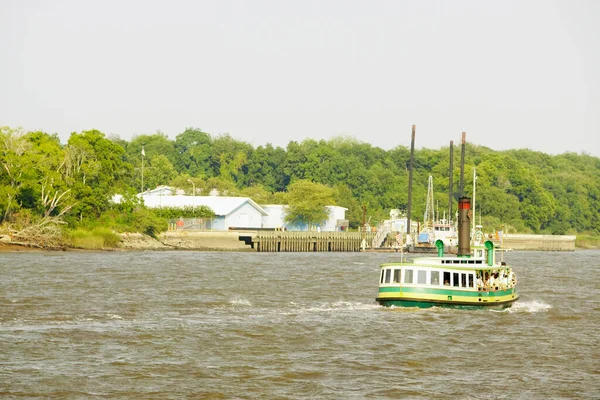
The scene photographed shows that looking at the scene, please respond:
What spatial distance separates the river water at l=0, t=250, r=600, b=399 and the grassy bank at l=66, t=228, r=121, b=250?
40.1 m

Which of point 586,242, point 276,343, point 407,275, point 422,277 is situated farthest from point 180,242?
point 586,242

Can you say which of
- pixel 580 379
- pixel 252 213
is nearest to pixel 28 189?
pixel 252 213

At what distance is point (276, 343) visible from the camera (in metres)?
35.0

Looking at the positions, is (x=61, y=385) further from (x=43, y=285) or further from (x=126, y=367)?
(x=43, y=285)

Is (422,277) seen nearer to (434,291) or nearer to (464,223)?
(434,291)

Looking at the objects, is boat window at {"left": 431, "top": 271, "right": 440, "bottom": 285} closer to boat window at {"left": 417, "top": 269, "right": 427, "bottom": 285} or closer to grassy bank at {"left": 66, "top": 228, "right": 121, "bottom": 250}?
boat window at {"left": 417, "top": 269, "right": 427, "bottom": 285}

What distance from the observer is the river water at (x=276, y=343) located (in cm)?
2758

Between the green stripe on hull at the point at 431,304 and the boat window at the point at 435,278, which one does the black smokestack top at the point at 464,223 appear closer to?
the green stripe on hull at the point at 431,304

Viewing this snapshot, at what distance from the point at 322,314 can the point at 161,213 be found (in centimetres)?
8525

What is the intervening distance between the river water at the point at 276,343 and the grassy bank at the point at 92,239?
131 ft

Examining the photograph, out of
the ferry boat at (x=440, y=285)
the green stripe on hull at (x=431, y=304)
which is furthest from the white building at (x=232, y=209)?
the ferry boat at (x=440, y=285)

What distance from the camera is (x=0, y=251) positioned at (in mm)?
88688

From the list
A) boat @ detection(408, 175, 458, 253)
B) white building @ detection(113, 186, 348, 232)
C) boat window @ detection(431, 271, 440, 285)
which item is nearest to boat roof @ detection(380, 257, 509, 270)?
→ boat window @ detection(431, 271, 440, 285)

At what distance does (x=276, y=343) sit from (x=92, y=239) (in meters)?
68.9
